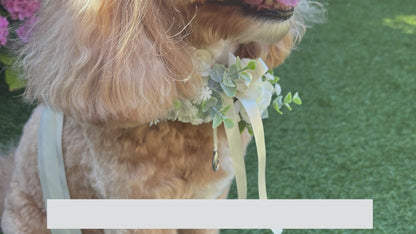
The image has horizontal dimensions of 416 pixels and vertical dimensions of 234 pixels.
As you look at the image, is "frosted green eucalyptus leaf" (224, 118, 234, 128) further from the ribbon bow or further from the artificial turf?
the artificial turf

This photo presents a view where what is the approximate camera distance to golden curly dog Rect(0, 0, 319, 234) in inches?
35.4

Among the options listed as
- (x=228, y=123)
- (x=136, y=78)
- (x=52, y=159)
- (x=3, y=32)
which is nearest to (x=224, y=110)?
(x=228, y=123)

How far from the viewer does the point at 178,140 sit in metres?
1.11

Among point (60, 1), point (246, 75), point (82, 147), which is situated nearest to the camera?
point (60, 1)

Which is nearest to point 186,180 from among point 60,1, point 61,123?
point 61,123

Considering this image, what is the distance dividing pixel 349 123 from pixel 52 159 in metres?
1.47

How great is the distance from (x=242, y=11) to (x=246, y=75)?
0.18 metres

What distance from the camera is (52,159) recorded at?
1.20 meters

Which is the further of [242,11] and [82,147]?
[82,147]

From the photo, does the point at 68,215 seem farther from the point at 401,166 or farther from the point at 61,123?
the point at 401,166

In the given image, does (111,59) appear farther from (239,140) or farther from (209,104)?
(239,140)

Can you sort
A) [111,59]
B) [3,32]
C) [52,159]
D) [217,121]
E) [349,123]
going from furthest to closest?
[349,123] < [3,32] < [52,159] < [217,121] < [111,59]
